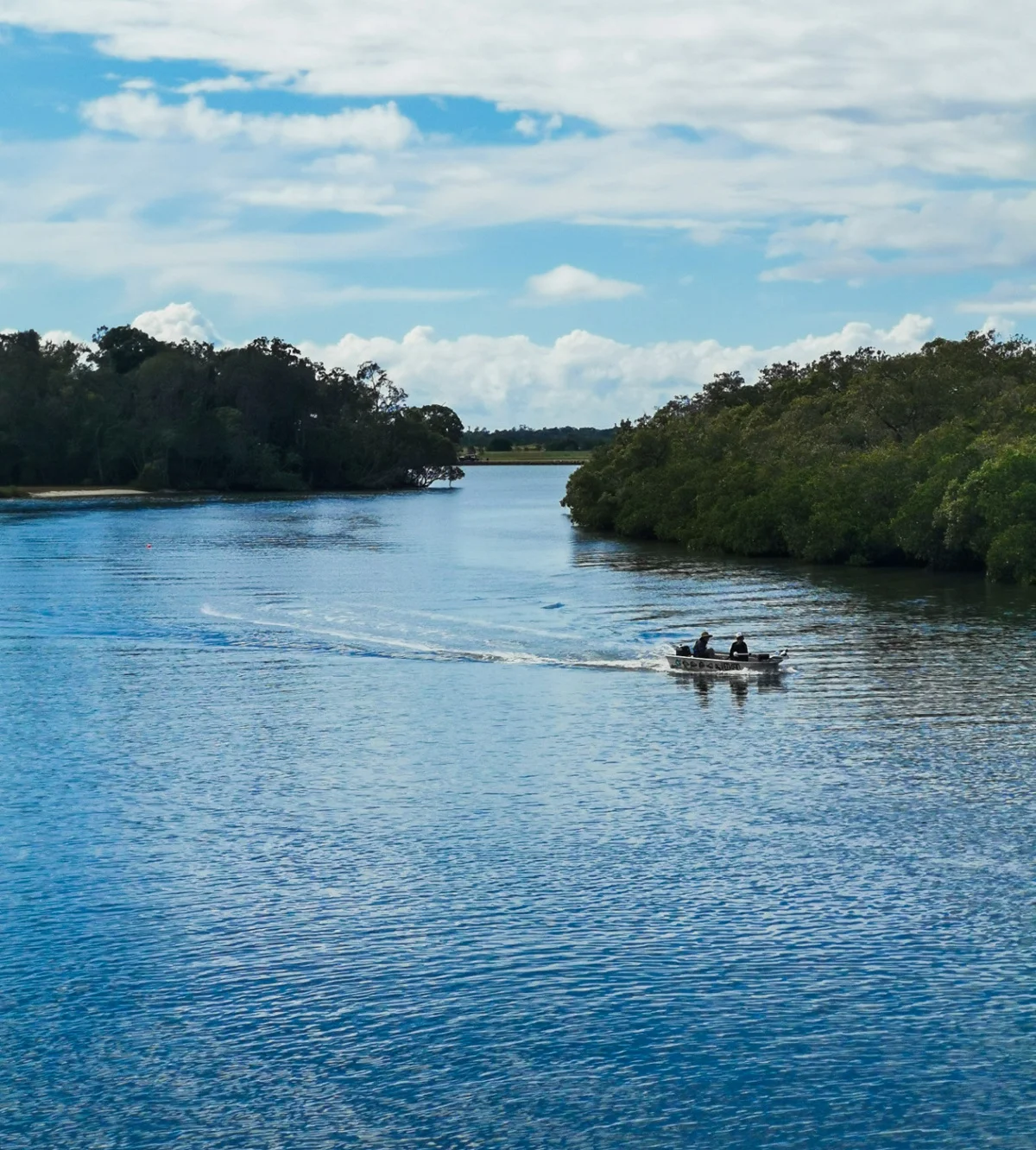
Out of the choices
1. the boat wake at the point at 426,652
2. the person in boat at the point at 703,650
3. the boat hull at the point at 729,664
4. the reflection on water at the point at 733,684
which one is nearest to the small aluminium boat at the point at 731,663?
the boat hull at the point at 729,664

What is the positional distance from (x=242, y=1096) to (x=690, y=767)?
2192cm

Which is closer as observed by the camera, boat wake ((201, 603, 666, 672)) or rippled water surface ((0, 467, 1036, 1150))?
rippled water surface ((0, 467, 1036, 1150))

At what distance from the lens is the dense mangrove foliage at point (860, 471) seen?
3484 inches

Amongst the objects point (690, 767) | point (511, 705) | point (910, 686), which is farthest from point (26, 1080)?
point (910, 686)

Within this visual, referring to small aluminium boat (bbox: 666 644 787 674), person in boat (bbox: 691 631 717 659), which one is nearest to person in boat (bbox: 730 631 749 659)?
small aluminium boat (bbox: 666 644 787 674)

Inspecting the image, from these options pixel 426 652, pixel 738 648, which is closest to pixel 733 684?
pixel 738 648

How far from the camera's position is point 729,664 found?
187ft

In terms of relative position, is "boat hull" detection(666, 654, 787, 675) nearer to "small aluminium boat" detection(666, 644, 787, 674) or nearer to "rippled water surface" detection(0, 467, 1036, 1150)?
"small aluminium boat" detection(666, 644, 787, 674)

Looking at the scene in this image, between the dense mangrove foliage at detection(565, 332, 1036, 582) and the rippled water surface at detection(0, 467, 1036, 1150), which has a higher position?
the dense mangrove foliage at detection(565, 332, 1036, 582)

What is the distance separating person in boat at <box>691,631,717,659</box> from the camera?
58.3 m

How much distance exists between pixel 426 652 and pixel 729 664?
13638mm

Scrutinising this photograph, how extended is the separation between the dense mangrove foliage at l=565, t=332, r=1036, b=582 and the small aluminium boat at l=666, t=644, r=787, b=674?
103 ft

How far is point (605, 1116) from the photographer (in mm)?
22156

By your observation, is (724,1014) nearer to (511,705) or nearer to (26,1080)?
(26,1080)
